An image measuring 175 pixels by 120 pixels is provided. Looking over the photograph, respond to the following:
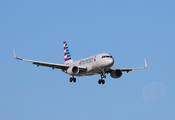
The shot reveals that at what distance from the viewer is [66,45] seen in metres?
82.6

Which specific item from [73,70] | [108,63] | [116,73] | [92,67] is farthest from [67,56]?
[108,63]

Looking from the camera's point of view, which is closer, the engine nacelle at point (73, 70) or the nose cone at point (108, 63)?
the nose cone at point (108, 63)

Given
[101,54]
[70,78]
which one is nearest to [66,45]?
[70,78]

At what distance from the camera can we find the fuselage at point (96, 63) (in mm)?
57531

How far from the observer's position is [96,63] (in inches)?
2328

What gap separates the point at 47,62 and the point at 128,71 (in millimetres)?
17775

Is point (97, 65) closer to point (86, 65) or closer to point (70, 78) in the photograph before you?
point (86, 65)

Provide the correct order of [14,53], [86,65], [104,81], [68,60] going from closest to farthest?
1. [14,53]
2. [86,65]
3. [104,81]
4. [68,60]

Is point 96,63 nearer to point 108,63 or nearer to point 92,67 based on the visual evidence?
point 92,67

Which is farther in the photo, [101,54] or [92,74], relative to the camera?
[92,74]

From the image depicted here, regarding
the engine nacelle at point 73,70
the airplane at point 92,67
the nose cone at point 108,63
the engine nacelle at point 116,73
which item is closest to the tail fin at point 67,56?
the airplane at point 92,67

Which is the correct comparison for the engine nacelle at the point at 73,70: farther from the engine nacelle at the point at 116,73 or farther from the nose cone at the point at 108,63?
the engine nacelle at the point at 116,73

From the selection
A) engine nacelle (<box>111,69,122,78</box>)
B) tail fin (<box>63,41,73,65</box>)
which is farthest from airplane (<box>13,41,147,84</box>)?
tail fin (<box>63,41,73,65</box>)

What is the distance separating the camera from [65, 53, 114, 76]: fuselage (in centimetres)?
5753
